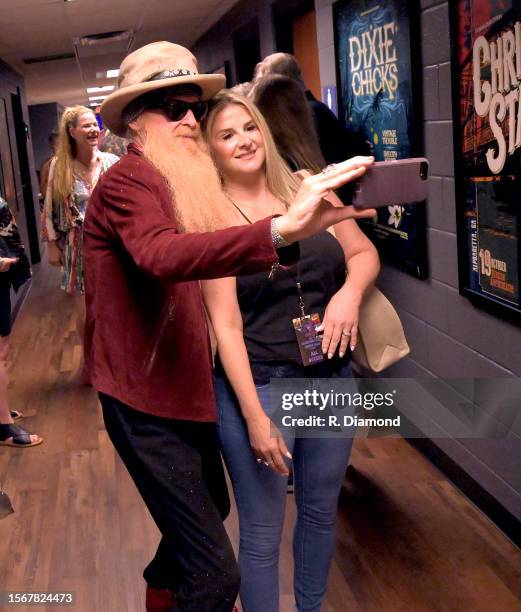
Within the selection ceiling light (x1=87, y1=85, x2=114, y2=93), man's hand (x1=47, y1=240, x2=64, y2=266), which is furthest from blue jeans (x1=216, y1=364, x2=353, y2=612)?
ceiling light (x1=87, y1=85, x2=114, y2=93)

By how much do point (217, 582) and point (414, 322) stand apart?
7.13 feet

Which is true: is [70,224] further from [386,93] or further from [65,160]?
[386,93]

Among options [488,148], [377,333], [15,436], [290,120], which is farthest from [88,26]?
[377,333]

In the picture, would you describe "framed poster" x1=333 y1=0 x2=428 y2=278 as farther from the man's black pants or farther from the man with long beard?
the man's black pants

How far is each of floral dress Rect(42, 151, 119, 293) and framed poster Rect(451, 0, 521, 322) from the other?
2271mm

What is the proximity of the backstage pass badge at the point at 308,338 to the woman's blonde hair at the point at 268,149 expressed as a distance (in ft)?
0.89

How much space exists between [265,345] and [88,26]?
21.9 feet

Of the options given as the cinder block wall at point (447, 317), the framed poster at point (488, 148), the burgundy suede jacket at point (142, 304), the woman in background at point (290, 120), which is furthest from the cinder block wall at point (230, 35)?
the burgundy suede jacket at point (142, 304)

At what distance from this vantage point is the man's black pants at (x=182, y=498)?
168 centimetres

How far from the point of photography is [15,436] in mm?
4023

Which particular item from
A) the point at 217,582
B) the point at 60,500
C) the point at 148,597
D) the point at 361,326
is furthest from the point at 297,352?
the point at 60,500

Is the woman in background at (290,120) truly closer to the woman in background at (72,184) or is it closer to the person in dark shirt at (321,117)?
the person in dark shirt at (321,117)

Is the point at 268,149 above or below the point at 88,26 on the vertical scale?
below

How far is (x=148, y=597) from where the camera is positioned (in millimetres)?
2133
